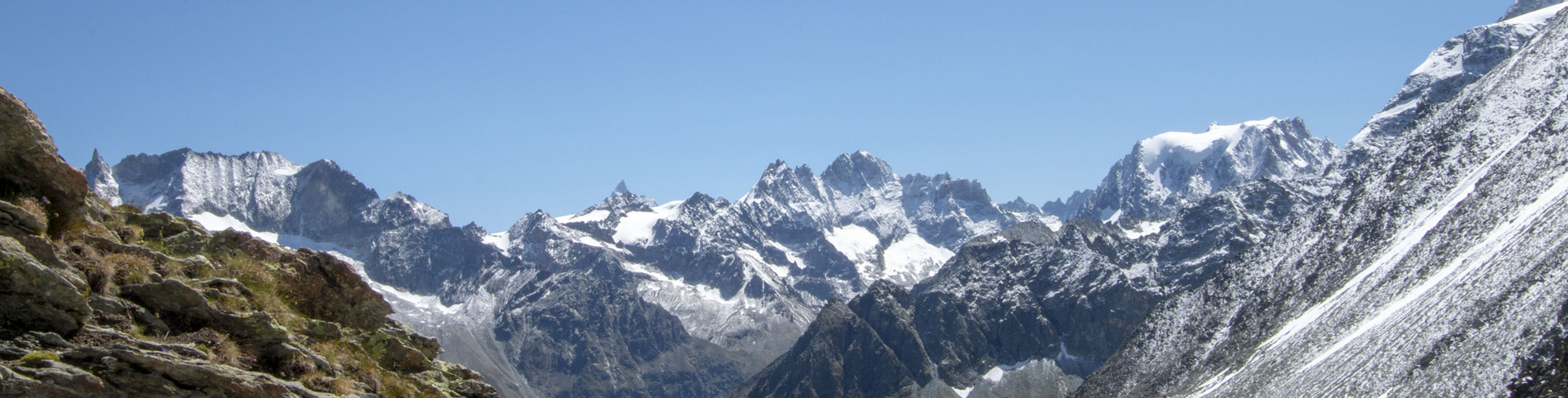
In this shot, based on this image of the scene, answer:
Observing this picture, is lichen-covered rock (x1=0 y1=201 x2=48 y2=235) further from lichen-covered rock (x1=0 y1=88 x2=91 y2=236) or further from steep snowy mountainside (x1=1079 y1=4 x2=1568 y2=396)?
steep snowy mountainside (x1=1079 y1=4 x2=1568 y2=396)

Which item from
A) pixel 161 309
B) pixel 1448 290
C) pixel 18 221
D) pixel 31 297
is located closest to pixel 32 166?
pixel 18 221

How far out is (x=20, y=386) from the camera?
21812 mm

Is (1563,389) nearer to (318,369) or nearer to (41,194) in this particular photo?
(318,369)

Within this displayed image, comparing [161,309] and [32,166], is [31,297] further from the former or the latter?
[32,166]

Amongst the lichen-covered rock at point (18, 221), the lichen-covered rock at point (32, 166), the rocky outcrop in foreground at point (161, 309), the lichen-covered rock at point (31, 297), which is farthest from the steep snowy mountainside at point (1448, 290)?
the lichen-covered rock at point (18, 221)

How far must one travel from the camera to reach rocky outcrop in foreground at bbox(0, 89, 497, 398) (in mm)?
23484

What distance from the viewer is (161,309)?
26812 mm

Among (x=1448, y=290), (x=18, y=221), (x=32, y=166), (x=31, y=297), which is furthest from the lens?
(x=1448, y=290)

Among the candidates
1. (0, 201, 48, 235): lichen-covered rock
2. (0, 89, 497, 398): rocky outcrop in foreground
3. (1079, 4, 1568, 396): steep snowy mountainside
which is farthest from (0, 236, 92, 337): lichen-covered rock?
(1079, 4, 1568, 396): steep snowy mountainside

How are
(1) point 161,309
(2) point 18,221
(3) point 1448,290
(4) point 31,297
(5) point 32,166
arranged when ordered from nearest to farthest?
(4) point 31,297, (2) point 18,221, (1) point 161,309, (5) point 32,166, (3) point 1448,290

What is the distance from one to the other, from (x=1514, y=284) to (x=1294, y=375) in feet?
115

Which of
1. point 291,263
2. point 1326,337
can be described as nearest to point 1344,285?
point 1326,337

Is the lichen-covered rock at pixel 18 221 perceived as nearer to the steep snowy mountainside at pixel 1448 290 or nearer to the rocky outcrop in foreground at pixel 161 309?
the rocky outcrop in foreground at pixel 161 309

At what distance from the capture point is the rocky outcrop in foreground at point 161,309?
2348 centimetres
